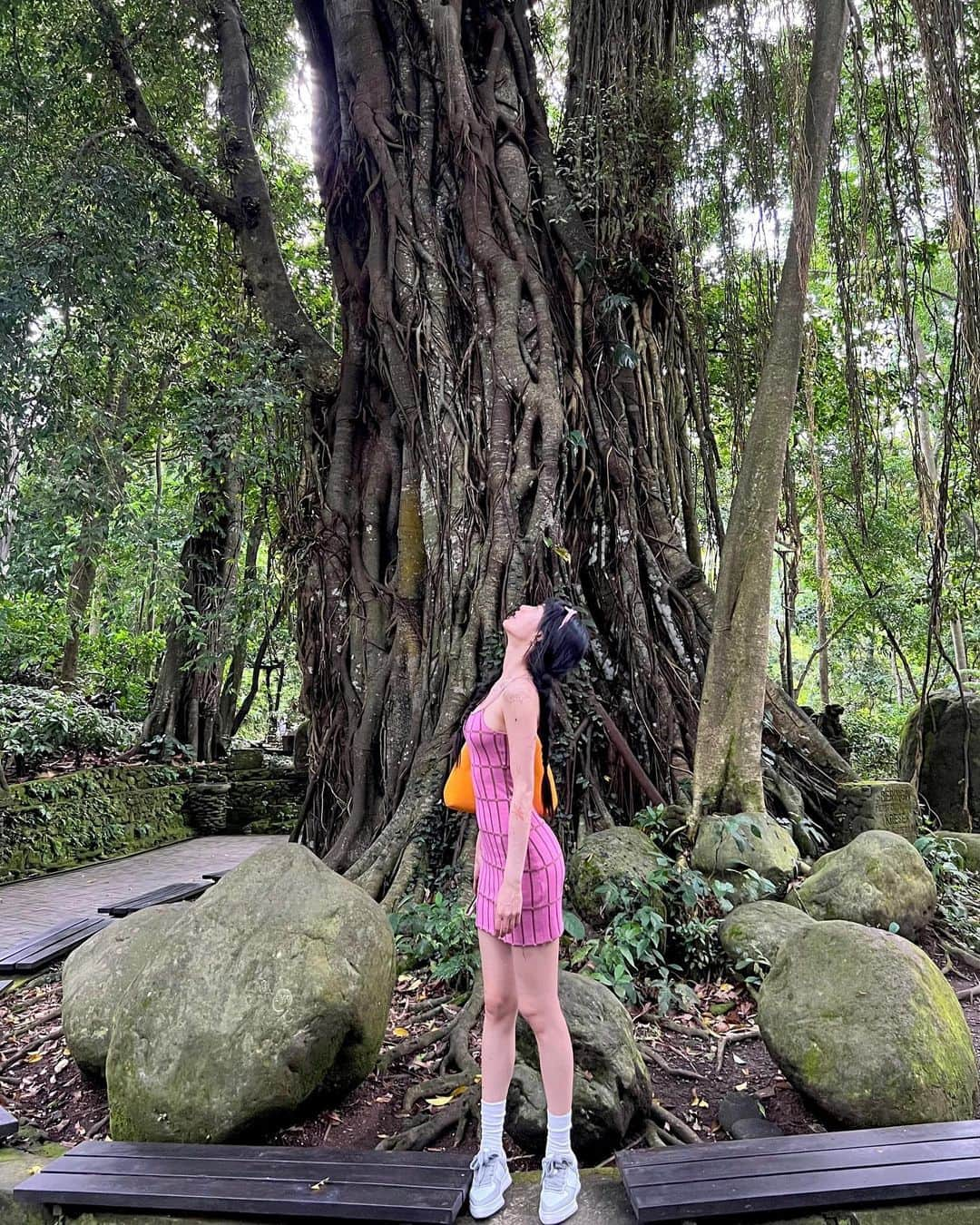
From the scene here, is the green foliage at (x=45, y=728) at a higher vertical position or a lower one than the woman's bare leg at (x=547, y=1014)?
higher

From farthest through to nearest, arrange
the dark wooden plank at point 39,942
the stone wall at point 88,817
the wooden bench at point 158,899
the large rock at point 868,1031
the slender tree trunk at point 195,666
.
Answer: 1. the slender tree trunk at point 195,666
2. the stone wall at point 88,817
3. the wooden bench at point 158,899
4. the dark wooden plank at point 39,942
5. the large rock at point 868,1031

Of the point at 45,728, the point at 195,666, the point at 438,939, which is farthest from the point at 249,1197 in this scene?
the point at 195,666

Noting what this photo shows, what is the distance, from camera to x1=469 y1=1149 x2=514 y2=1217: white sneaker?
185 cm

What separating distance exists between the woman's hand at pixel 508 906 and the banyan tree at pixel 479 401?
1.90 metres

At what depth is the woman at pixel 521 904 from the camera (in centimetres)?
192

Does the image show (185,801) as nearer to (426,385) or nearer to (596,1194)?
(426,385)

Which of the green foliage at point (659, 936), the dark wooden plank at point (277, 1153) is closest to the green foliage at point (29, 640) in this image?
the green foliage at point (659, 936)

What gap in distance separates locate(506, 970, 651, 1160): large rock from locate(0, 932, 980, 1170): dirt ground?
9 centimetres

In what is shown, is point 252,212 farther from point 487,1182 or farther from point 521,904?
point 487,1182

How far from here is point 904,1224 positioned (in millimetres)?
1792

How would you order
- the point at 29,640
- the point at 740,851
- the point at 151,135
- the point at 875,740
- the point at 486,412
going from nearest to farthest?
the point at 740,851 < the point at 486,412 < the point at 151,135 < the point at 29,640 < the point at 875,740

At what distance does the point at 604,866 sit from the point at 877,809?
1636 millimetres

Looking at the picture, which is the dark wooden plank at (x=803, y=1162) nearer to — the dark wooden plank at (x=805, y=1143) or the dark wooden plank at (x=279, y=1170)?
the dark wooden plank at (x=805, y=1143)

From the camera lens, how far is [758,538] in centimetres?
392
